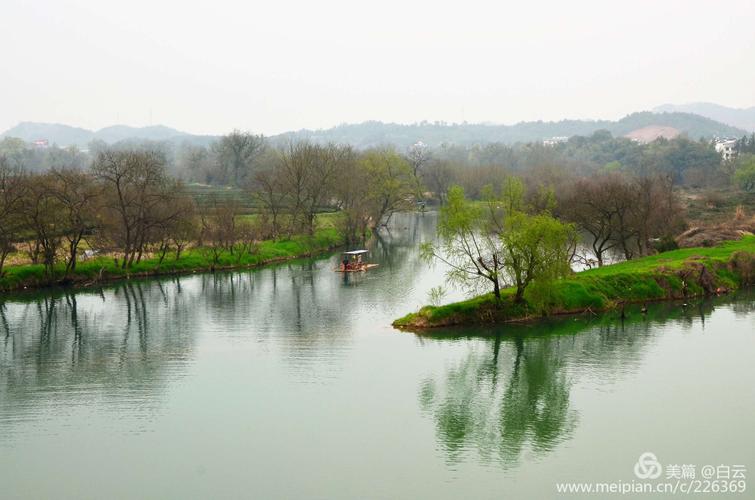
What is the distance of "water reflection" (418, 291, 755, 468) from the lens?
24328mm

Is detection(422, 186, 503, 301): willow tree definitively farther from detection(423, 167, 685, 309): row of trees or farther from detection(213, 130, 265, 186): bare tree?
detection(213, 130, 265, 186): bare tree

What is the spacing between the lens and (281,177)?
244 feet

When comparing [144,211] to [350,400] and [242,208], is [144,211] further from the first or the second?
[350,400]

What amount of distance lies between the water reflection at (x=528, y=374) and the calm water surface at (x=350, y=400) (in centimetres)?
11

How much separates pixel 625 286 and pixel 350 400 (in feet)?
72.5

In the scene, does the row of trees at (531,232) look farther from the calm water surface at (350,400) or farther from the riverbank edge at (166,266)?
the riverbank edge at (166,266)

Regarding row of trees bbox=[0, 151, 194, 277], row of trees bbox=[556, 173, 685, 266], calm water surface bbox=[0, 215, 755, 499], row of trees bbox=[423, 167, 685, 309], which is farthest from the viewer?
row of trees bbox=[556, 173, 685, 266]

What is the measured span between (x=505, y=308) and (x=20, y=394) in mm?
22454

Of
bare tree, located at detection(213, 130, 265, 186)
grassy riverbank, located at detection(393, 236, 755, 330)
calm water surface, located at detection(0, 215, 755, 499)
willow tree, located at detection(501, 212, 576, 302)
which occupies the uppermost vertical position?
bare tree, located at detection(213, 130, 265, 186)

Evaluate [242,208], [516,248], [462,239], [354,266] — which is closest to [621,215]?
[462,239]

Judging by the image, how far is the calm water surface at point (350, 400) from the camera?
21.8 m

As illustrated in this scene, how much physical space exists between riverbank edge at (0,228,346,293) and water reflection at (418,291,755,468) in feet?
84.5

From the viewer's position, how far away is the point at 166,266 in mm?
55312

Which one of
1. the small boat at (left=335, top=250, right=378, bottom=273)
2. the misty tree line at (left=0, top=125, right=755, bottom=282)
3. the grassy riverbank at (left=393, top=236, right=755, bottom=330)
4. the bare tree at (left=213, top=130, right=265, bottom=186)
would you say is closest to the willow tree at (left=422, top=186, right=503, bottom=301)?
the grassy riverbank at (left=393, top=236, right=755, bottom=330)
